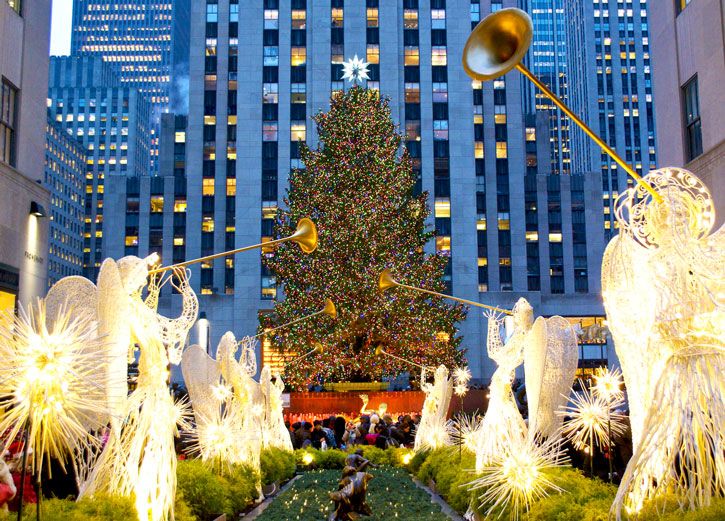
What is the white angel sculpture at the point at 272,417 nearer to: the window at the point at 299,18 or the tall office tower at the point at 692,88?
the tall office tower at the point at 692,88

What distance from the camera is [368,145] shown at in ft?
117

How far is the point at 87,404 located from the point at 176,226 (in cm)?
5549

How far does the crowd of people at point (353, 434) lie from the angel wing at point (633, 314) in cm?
1518

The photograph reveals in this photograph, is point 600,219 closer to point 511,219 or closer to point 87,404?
point 511,219

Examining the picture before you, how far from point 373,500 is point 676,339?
9708 millimetres

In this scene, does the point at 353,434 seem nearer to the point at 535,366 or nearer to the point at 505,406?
the point at 505,406

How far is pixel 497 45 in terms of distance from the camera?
19.8ft

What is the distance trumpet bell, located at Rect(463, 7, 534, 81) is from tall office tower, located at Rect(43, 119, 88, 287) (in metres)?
109

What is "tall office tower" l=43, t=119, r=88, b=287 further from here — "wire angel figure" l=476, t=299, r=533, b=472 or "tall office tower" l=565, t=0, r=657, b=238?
"wire angel figure" l=476, t=299, r=533, b=472

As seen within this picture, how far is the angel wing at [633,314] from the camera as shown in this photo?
7.05m

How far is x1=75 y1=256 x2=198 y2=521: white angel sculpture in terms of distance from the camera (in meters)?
8.32

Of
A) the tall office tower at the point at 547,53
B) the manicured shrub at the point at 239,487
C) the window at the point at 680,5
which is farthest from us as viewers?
the tall office tower at the point at 547,53

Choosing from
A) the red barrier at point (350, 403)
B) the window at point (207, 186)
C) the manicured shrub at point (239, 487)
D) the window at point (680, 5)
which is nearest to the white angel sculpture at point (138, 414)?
the manicured shrub at point (239, 487)

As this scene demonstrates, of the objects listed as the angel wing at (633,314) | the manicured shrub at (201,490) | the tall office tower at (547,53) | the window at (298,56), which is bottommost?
the manicured shrub at (201,490)
